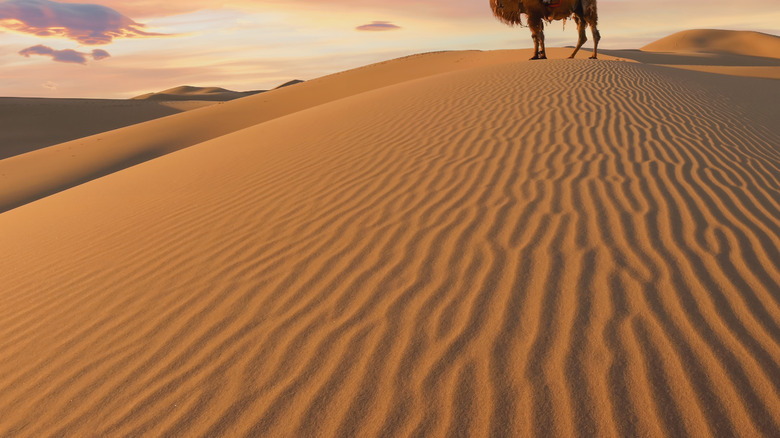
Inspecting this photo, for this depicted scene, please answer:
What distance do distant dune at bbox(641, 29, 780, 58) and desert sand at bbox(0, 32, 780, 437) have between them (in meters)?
54.0

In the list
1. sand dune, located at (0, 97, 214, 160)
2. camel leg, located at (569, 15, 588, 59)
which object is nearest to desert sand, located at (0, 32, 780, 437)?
camel leg, located at (569, 15, 588, 59)

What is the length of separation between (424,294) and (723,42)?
6490cm

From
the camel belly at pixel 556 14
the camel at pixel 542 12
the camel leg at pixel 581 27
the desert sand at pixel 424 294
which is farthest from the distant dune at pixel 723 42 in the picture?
the desert sand at pixel 424 294

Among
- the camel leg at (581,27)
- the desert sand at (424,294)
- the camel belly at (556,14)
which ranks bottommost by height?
the desert sand at (424,294)

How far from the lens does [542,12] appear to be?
1702 centimetres

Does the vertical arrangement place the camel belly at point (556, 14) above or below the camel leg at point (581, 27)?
above

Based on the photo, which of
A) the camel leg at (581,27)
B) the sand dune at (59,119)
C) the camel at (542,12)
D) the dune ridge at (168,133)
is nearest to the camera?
the dune ridge at (168,133)

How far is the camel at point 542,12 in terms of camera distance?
16.8 metres

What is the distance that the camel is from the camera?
55.2 feet

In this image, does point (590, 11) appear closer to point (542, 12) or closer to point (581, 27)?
point (581, 27)

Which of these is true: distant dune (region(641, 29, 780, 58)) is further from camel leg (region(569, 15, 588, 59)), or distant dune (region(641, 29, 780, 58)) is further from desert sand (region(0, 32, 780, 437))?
desert sand (region(0, 32, 780, 437))

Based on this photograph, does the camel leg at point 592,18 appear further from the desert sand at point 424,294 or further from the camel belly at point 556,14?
the desert sand at point 424,294

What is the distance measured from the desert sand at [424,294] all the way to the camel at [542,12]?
10652 millimetres

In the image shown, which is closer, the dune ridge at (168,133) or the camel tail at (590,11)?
the dune ridge at (168,133)
